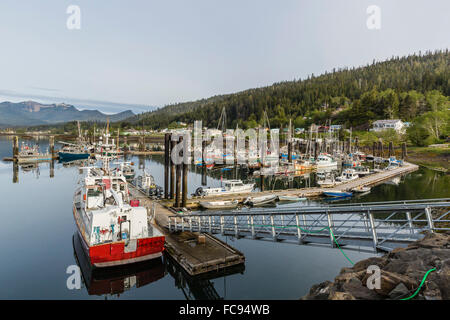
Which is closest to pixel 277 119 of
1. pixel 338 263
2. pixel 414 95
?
pixel 414 95

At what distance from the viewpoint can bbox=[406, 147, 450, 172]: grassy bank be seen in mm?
64625

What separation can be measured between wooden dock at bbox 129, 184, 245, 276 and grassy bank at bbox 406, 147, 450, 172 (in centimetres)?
6521

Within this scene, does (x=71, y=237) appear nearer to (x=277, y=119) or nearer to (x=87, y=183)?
(x=87, y=183)

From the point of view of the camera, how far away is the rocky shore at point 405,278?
5695 millimetres

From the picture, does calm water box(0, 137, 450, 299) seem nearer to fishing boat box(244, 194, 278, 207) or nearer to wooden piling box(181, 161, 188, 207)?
wooden piling box(181, 161, 188, 207)

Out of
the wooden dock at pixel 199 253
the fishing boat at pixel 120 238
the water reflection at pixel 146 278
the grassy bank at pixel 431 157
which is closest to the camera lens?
the water reflection at pixel 146 278

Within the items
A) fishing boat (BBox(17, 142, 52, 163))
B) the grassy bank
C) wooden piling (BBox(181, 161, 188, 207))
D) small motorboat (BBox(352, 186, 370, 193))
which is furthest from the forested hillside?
wooden piling (BBox(181, 161, 188, 207))

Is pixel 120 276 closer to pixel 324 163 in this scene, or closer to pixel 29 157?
pixel 324 163

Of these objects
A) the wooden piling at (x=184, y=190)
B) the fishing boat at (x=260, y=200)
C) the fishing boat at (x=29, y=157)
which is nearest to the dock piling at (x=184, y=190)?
the wooden piling at (x=184, y=190)

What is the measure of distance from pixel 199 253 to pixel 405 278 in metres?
11.9

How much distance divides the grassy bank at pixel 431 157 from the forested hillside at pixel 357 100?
4284cm

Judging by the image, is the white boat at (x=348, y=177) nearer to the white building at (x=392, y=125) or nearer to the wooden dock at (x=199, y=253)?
the wooden dock at (x=199, y=253)

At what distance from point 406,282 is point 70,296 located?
15830 mm
